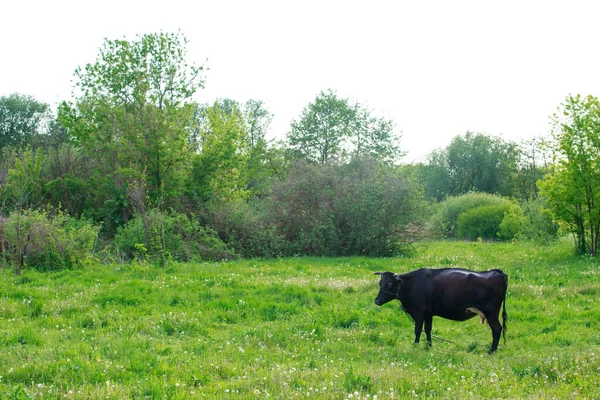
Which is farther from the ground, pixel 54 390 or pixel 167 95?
pixel 167 95

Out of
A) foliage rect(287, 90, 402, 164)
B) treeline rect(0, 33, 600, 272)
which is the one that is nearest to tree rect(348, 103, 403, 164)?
foliage rect(287, 90, 402, 164)

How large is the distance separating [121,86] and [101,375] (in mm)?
28111

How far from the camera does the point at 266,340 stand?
33.3ft

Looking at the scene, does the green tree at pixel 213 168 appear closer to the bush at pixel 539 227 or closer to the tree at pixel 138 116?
the tree at pixel 138 116

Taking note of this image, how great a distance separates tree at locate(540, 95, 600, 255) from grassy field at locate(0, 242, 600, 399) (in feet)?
28.2

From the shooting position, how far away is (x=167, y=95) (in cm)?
3294

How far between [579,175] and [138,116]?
75.5 ft

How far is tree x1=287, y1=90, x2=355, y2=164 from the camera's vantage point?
2217 inches

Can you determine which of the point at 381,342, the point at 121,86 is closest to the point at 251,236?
the point at 121,86

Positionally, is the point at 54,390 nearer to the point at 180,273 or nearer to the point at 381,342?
the point at 381,342

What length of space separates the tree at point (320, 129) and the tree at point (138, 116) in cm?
2383

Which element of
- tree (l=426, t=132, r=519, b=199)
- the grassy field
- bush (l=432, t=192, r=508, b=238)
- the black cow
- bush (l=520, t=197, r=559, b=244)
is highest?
tree (l=426, t=132, r=519, b=199)

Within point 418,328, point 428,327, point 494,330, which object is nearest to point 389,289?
point 418,328

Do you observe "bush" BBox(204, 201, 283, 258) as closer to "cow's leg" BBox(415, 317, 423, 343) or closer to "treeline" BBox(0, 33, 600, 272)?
"treeline" BBox(0, 33, 600, 272)
